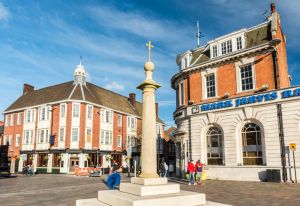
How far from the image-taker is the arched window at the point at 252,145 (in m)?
19.6

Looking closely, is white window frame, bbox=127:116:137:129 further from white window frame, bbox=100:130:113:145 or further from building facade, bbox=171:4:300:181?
building facade, bbox=171:4:300:181

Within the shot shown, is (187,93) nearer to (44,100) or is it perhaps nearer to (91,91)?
(91,91)

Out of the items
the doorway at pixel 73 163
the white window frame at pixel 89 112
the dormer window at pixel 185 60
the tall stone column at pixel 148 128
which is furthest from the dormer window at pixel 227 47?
the doorway at pixel 73 163

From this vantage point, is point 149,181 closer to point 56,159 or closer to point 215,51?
point 215,51

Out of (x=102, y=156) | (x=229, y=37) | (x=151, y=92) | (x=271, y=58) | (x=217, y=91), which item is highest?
(x=229, y=37)

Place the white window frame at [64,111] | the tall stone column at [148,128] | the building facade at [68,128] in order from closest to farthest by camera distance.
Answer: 1. the tall stone column at [148,128]
2. the building facade at [68,128]
3. the white window frame at [64,111]

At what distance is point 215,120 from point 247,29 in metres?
8.82

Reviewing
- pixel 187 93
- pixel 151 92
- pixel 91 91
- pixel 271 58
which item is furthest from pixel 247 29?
pixel 91 91

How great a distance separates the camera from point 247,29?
76.6ft

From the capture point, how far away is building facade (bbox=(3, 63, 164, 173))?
37969mm

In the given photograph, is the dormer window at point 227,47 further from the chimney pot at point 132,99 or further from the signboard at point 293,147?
the chimney pot at point 132,99

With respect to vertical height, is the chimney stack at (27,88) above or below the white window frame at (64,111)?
above

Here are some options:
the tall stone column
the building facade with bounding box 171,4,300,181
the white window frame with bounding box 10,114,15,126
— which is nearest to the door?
the white window frame with bounding box 10,114,15,126

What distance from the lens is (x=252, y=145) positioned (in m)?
20.0
